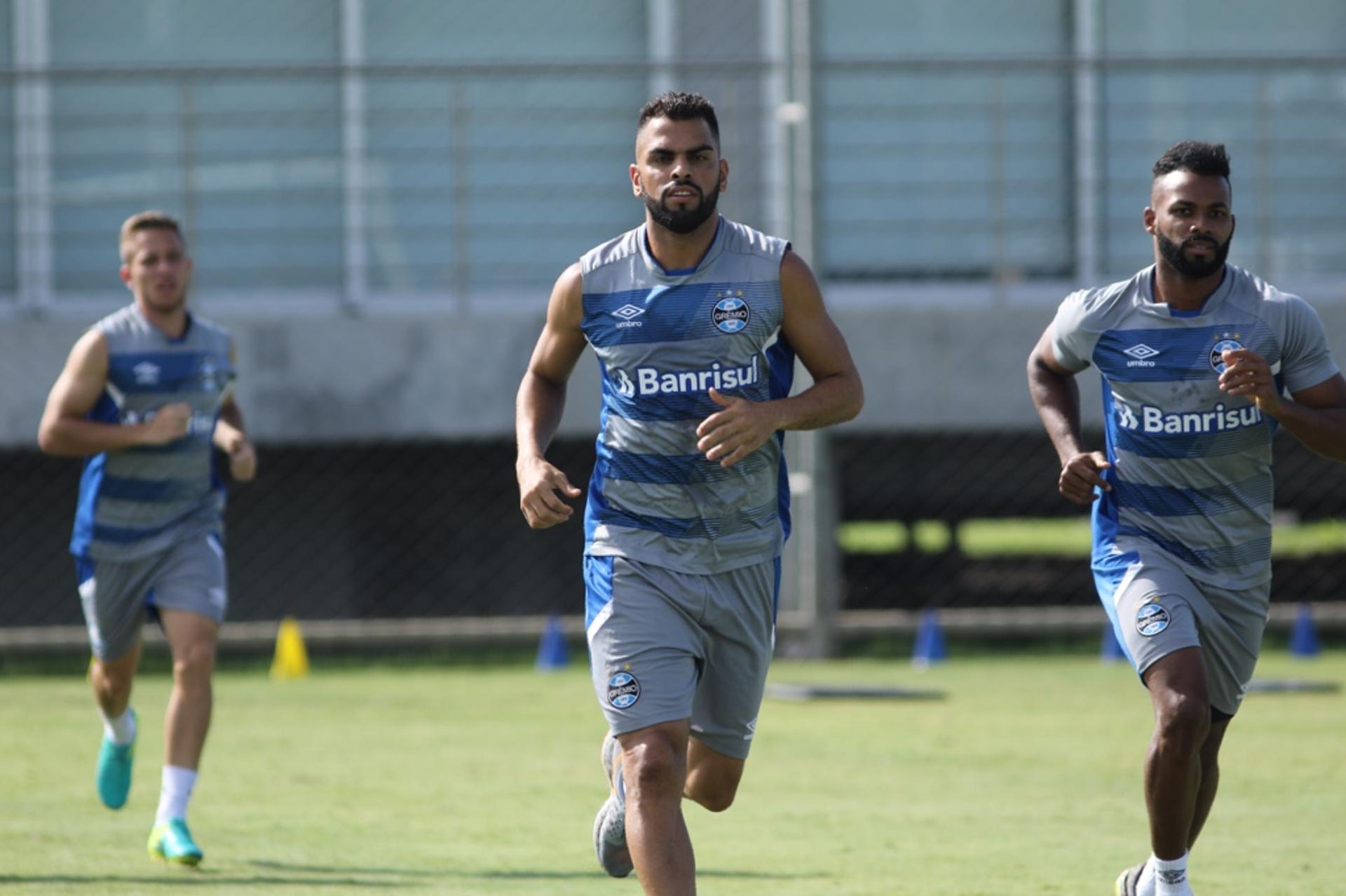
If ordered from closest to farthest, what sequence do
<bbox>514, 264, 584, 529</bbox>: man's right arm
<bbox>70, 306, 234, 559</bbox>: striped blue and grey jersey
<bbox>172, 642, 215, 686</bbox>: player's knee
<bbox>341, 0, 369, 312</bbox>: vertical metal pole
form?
<bbox>514, 264, 584, 529</bbox>: man's right arm, <bbox>172, 642, 215, 686</bbox>: player's knee, <bbox>70, 306, 234, 559</bbox>: striped blue and grey jersey, <bbox>341, 0, 369, 312</bbox>: vertical metal pole

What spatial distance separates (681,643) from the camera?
5332 millimetres

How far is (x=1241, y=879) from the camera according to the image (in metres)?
6.27

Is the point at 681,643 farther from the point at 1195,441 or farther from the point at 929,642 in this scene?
the point at 929,642

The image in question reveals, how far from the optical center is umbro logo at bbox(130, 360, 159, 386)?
7684 mm

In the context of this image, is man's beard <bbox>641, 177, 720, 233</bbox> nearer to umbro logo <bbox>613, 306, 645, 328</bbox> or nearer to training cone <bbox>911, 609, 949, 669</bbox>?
umbro logo <bbox>613, 306, 645, 328</bbox>

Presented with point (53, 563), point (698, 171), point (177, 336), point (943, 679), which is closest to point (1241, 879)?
point (698, 171)

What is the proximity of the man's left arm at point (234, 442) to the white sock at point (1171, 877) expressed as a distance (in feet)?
12.1

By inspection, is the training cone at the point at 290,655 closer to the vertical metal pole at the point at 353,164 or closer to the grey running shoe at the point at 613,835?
the vertical metal pole at the point at 353,164

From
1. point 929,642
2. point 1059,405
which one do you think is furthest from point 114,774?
point 929,642

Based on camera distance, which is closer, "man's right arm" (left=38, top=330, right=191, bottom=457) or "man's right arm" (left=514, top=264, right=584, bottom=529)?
"man's right arm" (left=514, top=264, right=584, bottom=529)

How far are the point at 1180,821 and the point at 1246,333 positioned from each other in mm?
1417

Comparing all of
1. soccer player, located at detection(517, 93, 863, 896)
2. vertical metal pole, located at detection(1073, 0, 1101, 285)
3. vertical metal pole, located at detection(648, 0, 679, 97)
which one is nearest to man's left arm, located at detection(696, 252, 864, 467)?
soccer player, located at detection(517, 93, 863, 896)

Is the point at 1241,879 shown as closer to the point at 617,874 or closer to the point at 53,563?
the point at 617,874

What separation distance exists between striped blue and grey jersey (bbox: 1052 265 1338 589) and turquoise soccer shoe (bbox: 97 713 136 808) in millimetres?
3862
